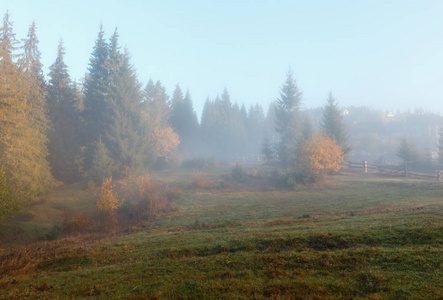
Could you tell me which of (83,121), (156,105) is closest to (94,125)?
(83,121)

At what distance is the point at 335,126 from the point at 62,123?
161ft

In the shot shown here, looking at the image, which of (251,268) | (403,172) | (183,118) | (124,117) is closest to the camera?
(251,268)

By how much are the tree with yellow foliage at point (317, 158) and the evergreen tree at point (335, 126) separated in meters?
14.9

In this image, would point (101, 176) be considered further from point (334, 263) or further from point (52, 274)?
point (334, 263)

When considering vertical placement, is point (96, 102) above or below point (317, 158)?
above

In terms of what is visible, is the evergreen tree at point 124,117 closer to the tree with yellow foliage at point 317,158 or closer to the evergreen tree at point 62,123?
the evergreen tree at point 62,123

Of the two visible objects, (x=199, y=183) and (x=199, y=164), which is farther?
(x=199, y=164)

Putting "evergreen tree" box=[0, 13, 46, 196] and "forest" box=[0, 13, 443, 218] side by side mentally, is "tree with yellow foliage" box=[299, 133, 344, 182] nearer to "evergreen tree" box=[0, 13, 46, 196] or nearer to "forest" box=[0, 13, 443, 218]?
"forest" box=[0, 13, 443, 218]

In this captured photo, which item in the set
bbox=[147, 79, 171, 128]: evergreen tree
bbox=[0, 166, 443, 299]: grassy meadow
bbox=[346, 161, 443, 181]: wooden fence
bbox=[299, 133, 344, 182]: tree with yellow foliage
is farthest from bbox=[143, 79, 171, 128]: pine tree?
bbox=[0, 166, 443, 299]: grassy meadow

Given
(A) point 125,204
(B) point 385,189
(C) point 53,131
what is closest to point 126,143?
(C) point 53,131

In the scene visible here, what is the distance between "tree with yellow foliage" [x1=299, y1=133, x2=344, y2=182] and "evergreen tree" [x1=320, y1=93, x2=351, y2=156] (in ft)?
48.9

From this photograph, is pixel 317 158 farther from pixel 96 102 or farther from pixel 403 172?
pixel 96 102

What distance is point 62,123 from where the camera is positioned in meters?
34.9

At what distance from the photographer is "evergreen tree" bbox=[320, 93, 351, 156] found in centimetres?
4809
